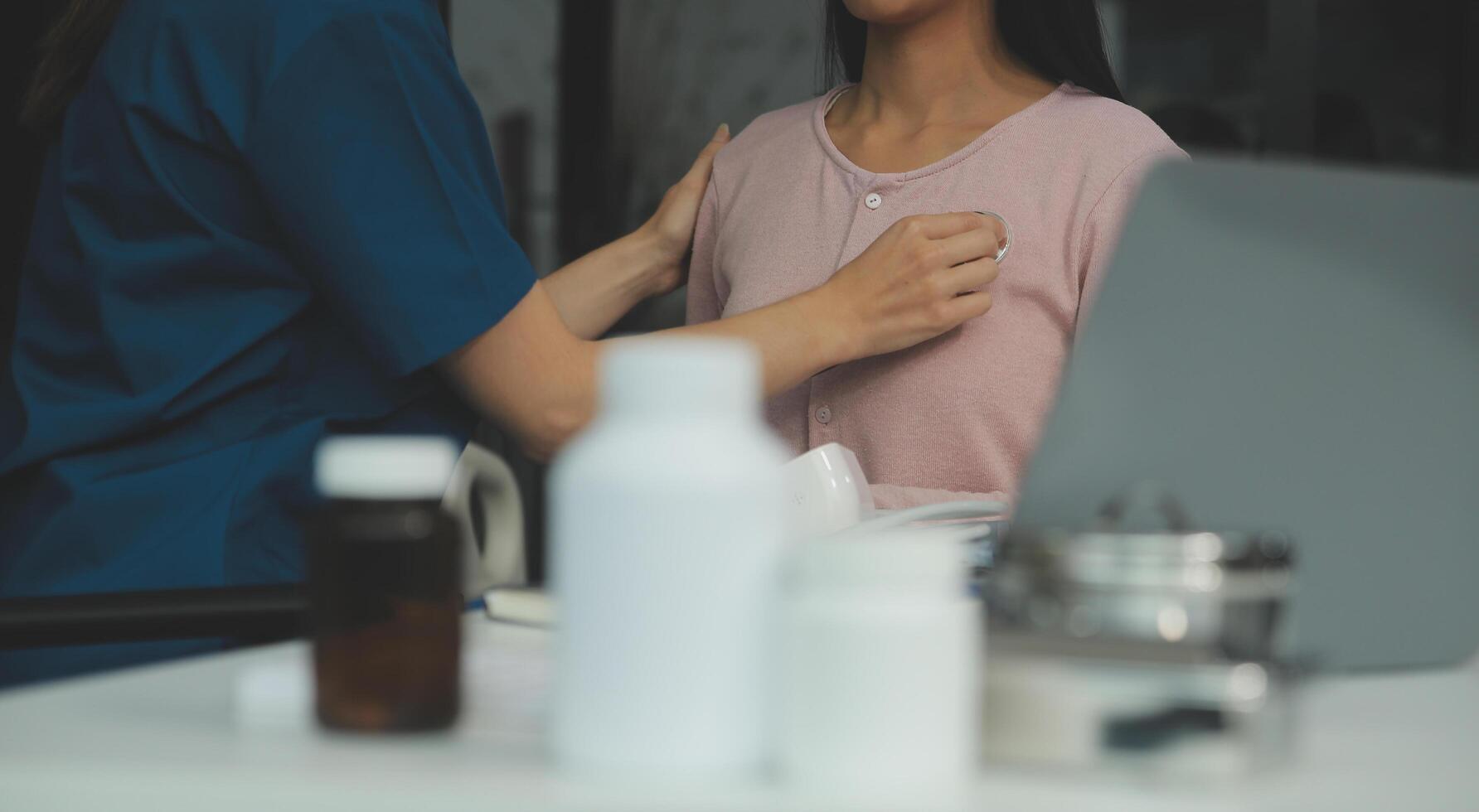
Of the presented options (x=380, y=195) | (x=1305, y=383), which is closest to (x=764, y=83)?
(x=380, y=195)

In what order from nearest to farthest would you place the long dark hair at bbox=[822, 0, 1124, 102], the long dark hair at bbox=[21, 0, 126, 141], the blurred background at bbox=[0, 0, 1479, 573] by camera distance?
the long dark hair at bbox=[21, 0, 126, 141] → the long dark hair at bbox=[822, 0, 1124, 102] → the blurred background at bbox=[0, 0, 1479, 573]

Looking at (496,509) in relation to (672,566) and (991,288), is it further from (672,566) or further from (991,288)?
(672,566)

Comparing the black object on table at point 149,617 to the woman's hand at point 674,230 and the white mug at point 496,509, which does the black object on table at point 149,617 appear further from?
the woman's hand at point 674,230

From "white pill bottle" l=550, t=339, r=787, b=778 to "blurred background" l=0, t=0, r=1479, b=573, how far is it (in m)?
2.40

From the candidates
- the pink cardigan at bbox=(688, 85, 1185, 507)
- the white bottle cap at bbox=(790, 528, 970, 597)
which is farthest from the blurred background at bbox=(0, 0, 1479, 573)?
the white bottle cap at bbox=(790, 528, 970, 597)

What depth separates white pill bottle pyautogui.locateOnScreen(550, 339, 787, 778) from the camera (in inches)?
16.8

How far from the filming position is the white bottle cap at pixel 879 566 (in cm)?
41

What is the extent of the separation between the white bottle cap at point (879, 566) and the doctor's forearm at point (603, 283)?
1.23 m

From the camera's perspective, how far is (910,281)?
1283 millimetres

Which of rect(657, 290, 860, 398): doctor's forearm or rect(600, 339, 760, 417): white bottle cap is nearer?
rect(600, 339, 760, 417): white bottle cap

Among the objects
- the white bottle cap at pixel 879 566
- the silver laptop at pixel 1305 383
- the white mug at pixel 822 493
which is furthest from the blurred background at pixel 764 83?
the white bottle cap at pixel 879 566

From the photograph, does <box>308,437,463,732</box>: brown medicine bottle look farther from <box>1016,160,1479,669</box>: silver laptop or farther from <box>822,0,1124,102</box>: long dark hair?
<box>822,0,1124,102</box>: long dark hair

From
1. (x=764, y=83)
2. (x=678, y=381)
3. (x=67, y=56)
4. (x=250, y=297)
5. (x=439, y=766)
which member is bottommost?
(x=439, y=766)

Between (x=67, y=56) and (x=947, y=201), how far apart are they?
33.6 inches
